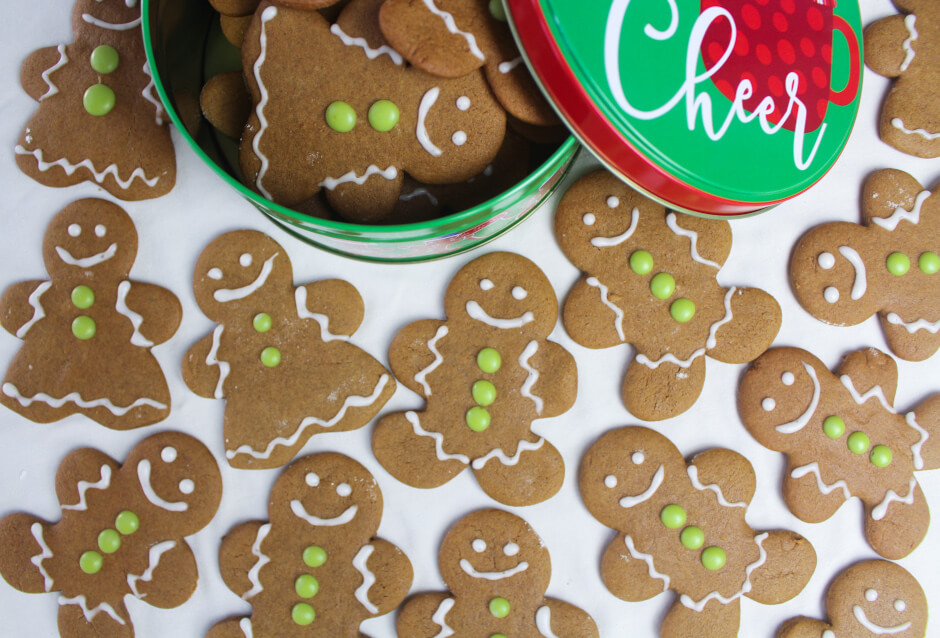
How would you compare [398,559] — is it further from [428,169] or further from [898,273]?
[898,273]

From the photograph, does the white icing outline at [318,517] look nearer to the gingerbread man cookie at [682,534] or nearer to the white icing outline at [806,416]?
the gingerbread man cookie at [682,534]

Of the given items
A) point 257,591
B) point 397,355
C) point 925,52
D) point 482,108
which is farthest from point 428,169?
point 925,52

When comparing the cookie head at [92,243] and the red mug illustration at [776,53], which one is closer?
the red mug illustration at [776,53]

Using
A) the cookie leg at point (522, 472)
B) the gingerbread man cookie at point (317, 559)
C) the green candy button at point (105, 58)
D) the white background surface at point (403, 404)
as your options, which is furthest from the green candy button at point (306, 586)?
the green candy button at point (105, 58)

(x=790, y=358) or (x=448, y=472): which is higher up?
(x=790, y=358)

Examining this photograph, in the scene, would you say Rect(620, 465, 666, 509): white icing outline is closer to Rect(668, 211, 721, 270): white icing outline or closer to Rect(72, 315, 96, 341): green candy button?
Rect(668, 211, 721, 270): white icing outline

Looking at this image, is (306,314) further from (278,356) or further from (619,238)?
(619,238)

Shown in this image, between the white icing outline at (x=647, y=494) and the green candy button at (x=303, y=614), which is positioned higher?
the white icing outline at (x=647, y=494)

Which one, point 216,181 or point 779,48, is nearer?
point 779,48
